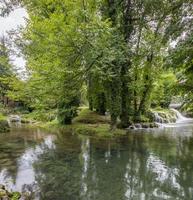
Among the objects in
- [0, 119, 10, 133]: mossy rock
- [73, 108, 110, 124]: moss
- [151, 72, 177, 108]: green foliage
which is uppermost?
[151, 72, 177, 108]: green foliage

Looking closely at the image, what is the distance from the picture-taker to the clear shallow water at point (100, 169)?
7355 millimetres

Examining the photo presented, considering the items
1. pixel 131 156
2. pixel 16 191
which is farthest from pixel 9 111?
pixel 16 191

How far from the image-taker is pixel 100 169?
954 centimetres

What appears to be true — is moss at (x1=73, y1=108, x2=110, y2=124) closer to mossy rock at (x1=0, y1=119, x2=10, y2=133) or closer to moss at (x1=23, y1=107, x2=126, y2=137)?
moss at (x1=23, y1=107, x2=126, y2=137)

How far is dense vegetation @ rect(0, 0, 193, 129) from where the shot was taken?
1207 centimetres

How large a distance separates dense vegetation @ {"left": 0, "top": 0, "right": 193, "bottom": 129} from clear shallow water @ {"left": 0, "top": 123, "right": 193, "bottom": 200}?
2.65 m

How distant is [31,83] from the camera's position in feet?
56.1

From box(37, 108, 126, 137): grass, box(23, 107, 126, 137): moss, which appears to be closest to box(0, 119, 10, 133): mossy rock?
box(23, 107, 126, 137): moss

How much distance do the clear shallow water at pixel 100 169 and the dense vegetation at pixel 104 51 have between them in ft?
8.70

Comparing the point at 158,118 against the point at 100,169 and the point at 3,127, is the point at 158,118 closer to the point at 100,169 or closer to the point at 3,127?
the point at 3,127

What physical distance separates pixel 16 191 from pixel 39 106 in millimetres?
10255

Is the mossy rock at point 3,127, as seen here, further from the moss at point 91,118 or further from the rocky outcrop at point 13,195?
the rocky outcrop at point 13,195

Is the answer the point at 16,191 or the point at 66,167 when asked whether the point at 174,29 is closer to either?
the point at 66,167

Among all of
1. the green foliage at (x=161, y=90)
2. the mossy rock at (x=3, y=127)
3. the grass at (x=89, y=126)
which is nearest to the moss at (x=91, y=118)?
the grass at (x=89, y=126)
